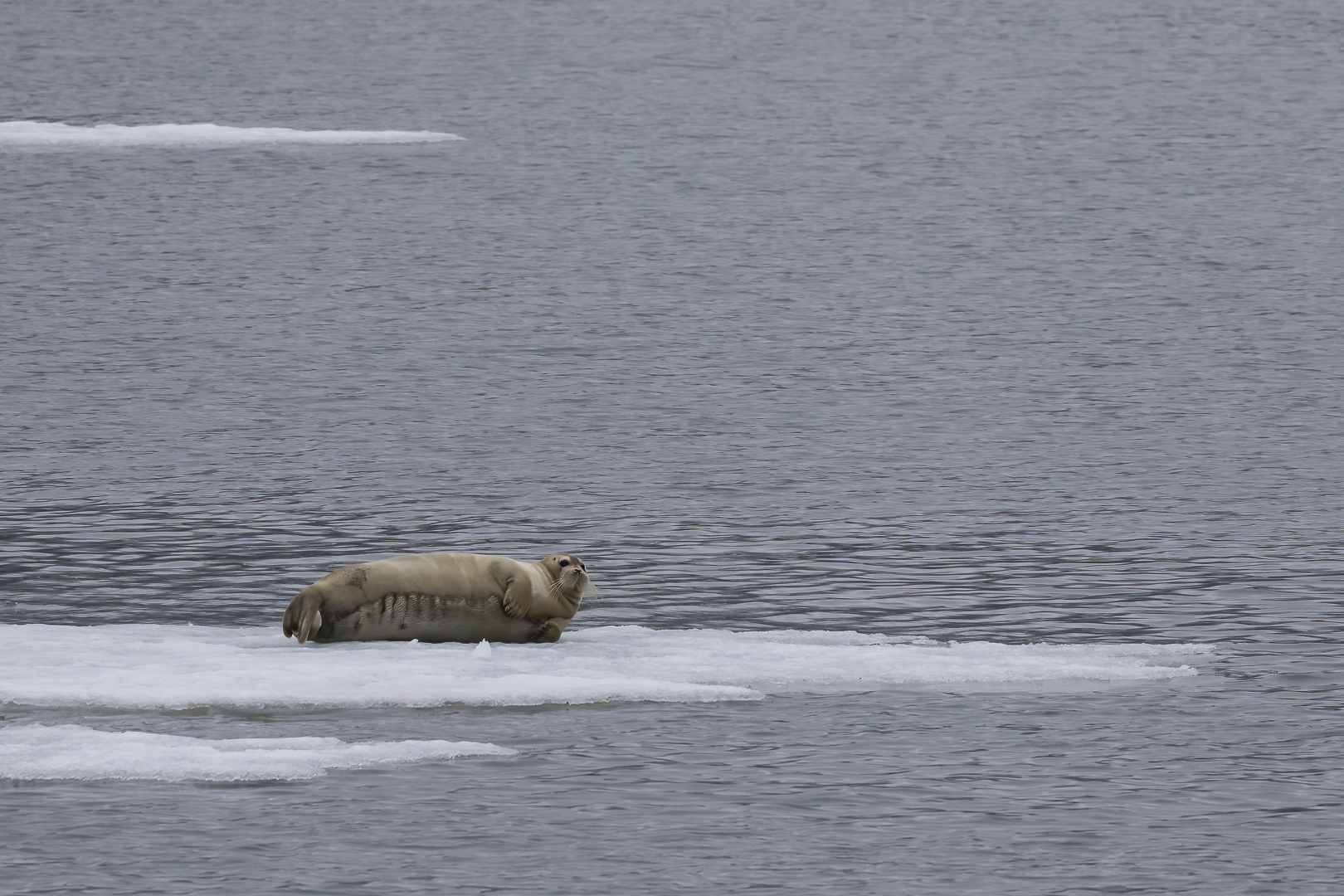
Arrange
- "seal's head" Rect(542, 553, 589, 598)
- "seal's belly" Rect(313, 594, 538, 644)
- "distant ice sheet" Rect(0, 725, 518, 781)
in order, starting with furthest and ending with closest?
1. "seal's head" Rect(542, 553, 589, 598)
2. "seal's belly" Rect(313, 594, 538, 644)
3. "distant ice sheet" Rect(0, 725, 518, 781)

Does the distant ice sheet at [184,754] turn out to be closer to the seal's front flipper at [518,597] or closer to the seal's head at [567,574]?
the seal's front flipper at [518,597]

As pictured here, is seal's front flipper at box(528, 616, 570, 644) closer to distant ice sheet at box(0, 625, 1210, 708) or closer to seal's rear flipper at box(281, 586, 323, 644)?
distant ice sheet at box(0, 625, 1210, 708)

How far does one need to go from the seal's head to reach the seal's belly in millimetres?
380

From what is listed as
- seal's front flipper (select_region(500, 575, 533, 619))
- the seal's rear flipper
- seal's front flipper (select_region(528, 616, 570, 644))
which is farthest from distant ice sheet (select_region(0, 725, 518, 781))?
seal's front flipper (select_region(528, 616, 570, 644))

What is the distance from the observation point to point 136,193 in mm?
45938

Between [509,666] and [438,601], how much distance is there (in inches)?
33.6

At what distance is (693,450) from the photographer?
26.5 m

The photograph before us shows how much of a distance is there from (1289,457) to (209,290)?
60.2ft

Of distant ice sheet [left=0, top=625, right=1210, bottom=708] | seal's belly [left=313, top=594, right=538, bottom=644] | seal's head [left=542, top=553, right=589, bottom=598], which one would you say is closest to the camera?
distant ice sheet [left=0, top=625, right=1210, bottom=708]

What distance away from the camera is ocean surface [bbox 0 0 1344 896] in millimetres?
12625

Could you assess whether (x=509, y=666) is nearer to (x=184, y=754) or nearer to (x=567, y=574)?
(x=567, y=574)

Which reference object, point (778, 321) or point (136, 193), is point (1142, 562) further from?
point (136, 193)

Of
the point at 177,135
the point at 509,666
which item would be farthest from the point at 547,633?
the point at 177,135

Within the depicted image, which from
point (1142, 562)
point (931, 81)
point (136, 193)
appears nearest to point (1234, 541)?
point (1142, 562)
